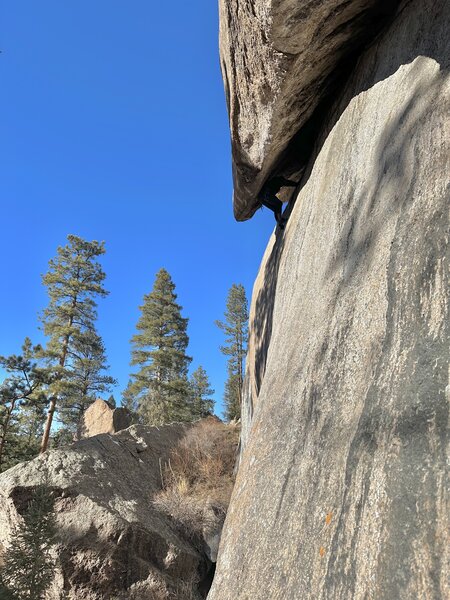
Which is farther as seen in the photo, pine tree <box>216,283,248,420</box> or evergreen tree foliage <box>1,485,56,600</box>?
pine tree <box>216,283,248,420</box>

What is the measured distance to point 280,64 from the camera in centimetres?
429

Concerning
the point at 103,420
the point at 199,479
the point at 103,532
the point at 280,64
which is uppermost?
the point at 280,64

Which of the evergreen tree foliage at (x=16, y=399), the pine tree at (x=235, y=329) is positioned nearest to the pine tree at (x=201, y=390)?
the pine tree at (x=235, y=329)

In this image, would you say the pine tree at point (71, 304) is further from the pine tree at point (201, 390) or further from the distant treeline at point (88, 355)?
the pine tree at point (201, 390)

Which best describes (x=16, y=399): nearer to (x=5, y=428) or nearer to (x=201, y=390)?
(x=5, y=428)

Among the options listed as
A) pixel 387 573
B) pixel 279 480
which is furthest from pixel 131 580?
pixel 387 573

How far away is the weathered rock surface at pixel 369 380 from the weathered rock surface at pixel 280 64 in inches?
16.0

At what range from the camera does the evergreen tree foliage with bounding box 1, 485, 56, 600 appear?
5652 millimetres

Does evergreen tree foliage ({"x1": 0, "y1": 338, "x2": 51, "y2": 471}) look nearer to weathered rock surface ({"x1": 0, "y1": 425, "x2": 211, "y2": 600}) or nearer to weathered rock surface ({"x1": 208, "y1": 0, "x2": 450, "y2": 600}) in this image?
weathered rock surface ({"x1": 0, "y1": 425, "x2": 211, "y2": 600})

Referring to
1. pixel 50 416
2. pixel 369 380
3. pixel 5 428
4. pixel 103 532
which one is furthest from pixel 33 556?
pixel 50 416

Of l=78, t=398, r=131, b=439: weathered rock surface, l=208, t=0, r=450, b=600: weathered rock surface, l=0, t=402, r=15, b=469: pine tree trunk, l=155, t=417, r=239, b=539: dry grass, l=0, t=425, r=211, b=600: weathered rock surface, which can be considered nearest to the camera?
l=208, t=0, r=450, b=600: weathered rock surface

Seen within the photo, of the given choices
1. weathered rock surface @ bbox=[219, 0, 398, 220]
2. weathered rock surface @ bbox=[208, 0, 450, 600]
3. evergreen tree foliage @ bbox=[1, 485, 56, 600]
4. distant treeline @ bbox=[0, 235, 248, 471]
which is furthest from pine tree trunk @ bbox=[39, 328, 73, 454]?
weathered rock surface @ bbox=[208, 0, 450, 600]

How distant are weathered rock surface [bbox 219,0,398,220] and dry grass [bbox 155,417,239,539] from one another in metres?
6.86

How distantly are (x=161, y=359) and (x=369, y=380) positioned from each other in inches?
934
